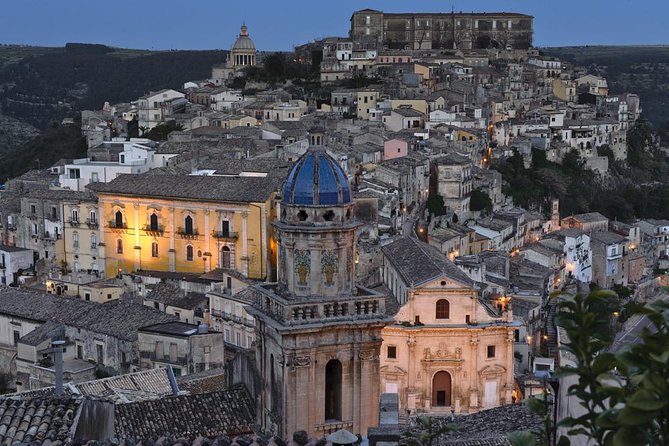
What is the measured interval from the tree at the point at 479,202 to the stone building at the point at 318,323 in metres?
34.1

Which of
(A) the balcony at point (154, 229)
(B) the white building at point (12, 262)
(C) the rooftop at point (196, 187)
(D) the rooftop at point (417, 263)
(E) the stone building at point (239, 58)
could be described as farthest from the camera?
(E) the stone building at point (239, 58)

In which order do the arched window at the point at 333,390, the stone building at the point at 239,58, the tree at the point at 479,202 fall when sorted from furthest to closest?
the stone building at the point at 239,58 → the tree at the point at 479,202 → the arched window at the point at 333,390

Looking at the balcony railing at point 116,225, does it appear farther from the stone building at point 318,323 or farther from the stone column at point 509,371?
the stone building at point 318,323

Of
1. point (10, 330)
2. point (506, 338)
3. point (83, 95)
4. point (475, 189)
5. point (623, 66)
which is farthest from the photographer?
point (623, 66)

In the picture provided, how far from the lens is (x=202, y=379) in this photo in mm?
22797

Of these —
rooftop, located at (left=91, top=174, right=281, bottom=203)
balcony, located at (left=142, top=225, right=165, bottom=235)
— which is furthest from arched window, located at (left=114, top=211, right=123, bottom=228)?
balcony, located at (left=142, top=225, right=165, bottom=235)

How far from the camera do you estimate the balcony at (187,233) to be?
3656 cm

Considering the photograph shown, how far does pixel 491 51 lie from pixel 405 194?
4787 centimetres

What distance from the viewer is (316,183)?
15867mm

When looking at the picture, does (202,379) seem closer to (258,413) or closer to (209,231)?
(258,413)

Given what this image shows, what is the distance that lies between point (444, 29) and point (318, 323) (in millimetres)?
82851

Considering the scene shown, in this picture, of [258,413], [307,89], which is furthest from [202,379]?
[307,89]

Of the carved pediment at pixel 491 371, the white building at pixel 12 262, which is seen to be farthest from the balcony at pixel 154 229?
the carved pediment at pixel 491 371

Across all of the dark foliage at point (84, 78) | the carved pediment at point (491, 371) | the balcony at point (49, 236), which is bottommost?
the carved pediment at point (491, 371)
